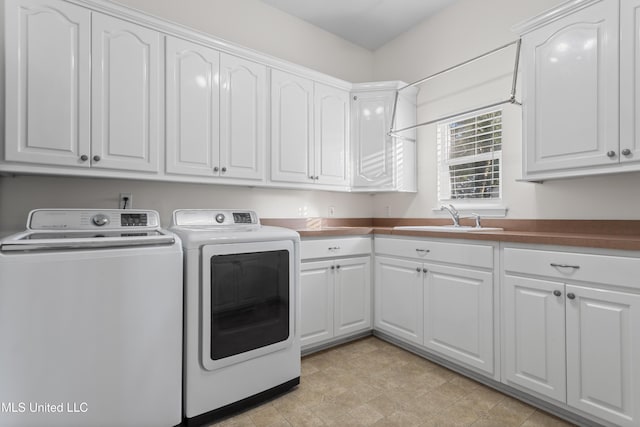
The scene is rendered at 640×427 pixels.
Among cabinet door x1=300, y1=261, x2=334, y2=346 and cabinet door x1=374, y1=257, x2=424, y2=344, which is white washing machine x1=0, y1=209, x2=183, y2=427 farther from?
cabinet door x1=374, y1=257, x2=424, y2=344

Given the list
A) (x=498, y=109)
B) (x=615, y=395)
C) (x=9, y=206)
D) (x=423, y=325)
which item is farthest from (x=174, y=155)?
(x=615, y=395)

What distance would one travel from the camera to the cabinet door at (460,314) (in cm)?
194

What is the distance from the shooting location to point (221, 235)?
5.62ft

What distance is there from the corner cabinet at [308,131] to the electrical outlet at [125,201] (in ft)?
3.26

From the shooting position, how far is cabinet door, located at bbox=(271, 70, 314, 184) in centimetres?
254

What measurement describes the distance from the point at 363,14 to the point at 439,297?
2583 millimetres

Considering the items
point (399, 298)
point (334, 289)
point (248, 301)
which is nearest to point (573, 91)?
point (399, 298)

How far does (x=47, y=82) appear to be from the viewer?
1.70 meters

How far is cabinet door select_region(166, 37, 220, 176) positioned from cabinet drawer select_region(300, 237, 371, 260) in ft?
2.86

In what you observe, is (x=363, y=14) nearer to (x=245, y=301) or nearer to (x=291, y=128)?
(x=291, y=128)

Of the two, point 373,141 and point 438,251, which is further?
point 373,141

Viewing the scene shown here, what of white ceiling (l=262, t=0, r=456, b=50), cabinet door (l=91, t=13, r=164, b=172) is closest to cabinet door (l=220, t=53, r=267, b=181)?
cabinet door (l=91, t=13, r=164, b=172)

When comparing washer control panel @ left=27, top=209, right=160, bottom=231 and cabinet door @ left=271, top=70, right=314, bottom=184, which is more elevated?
cabinet door @ left=271, top=70, right=314, bottom=184

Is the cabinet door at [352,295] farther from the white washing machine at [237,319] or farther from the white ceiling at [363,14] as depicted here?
the white ceiling at [363,14]
